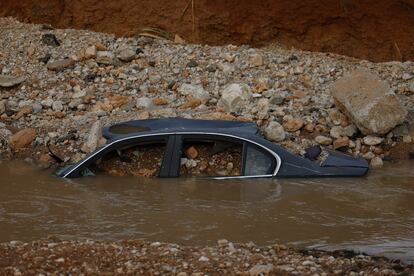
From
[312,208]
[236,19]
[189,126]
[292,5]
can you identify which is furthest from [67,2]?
[312,208]

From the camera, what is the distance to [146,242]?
799 centimetres

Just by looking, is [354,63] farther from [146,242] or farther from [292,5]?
[146,242]

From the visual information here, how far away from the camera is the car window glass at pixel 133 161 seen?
10172 mm

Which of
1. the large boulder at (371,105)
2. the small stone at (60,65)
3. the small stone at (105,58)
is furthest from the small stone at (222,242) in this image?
the small stone at (60,65)

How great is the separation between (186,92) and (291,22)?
423 cm

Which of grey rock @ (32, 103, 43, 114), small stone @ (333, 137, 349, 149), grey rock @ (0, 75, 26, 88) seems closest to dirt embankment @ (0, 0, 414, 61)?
grey rock @ (0, 75, 26, 88)

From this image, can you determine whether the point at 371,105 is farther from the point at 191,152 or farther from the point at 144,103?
the point at 144,103

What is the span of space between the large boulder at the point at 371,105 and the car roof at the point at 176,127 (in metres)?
2.23

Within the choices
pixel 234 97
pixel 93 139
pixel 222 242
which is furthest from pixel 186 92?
pixel 222 242

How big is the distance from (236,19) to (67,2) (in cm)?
383

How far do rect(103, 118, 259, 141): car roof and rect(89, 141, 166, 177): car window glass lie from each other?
0.19 metres

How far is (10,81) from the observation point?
14.6 meters

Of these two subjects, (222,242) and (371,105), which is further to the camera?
(371,105)

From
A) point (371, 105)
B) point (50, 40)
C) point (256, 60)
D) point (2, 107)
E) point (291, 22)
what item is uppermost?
point (291, 22)
